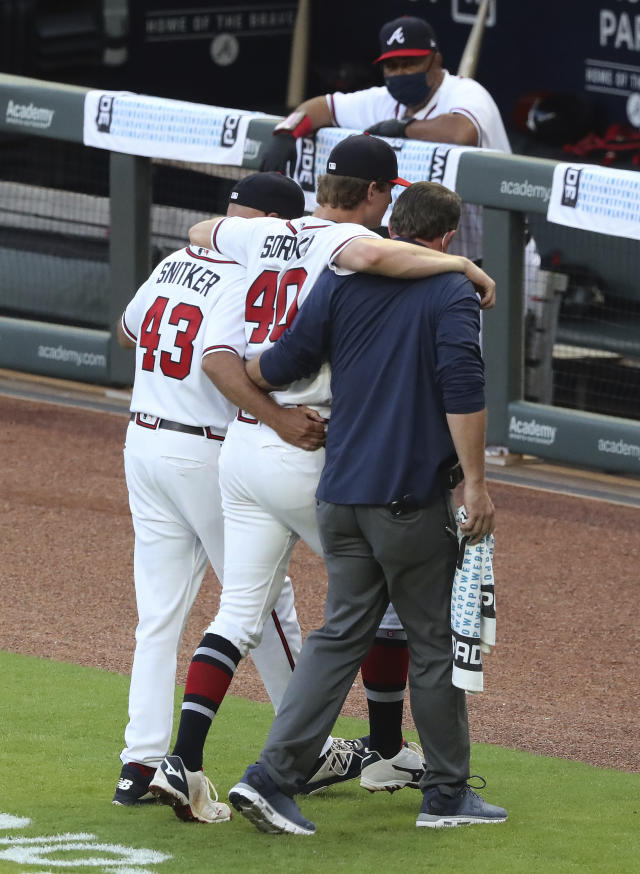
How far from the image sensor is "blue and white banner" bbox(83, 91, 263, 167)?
880 cm

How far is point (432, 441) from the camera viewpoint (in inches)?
158

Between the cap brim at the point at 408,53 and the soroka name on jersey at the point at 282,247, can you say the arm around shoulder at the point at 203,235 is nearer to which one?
the soroka name on jersey at the point at 282,247

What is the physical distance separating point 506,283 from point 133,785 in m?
4.37

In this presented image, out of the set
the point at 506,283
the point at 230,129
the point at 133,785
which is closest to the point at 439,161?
the point at 506,283

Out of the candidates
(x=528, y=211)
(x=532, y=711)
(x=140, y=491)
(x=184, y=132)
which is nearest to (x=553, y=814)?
(x=532, y=711)

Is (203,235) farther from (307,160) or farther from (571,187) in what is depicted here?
(307,160)

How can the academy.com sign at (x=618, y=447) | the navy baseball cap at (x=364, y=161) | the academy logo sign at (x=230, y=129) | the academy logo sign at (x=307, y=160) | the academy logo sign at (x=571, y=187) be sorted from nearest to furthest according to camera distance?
the navy baseball cap at (x=364, y=161), the academy logo sign at (x=571, y=187), the academy.com sign at (x=618, y=447), the academy logo sign at (x=307, y=160), the academy logo sign at (x=230, y=129)

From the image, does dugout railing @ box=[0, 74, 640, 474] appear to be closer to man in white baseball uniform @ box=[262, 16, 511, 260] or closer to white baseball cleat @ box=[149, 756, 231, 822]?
man in white baseball uniform @ box=[262, 16, 511, 260]

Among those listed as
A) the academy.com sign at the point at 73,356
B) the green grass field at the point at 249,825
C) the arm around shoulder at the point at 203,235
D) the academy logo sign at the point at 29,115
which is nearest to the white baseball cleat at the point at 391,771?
the green grass field at the point at 249,825

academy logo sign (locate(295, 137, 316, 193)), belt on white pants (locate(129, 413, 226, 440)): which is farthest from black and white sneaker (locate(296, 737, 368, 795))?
academy logo sign (locate(295, 137, 316, 193))

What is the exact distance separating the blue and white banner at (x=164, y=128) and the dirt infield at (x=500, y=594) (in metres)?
1.56

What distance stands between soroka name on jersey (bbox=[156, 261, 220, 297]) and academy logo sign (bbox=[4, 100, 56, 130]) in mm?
5106

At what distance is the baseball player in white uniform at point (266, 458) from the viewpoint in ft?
13.5

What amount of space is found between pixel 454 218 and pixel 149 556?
1.19 m
